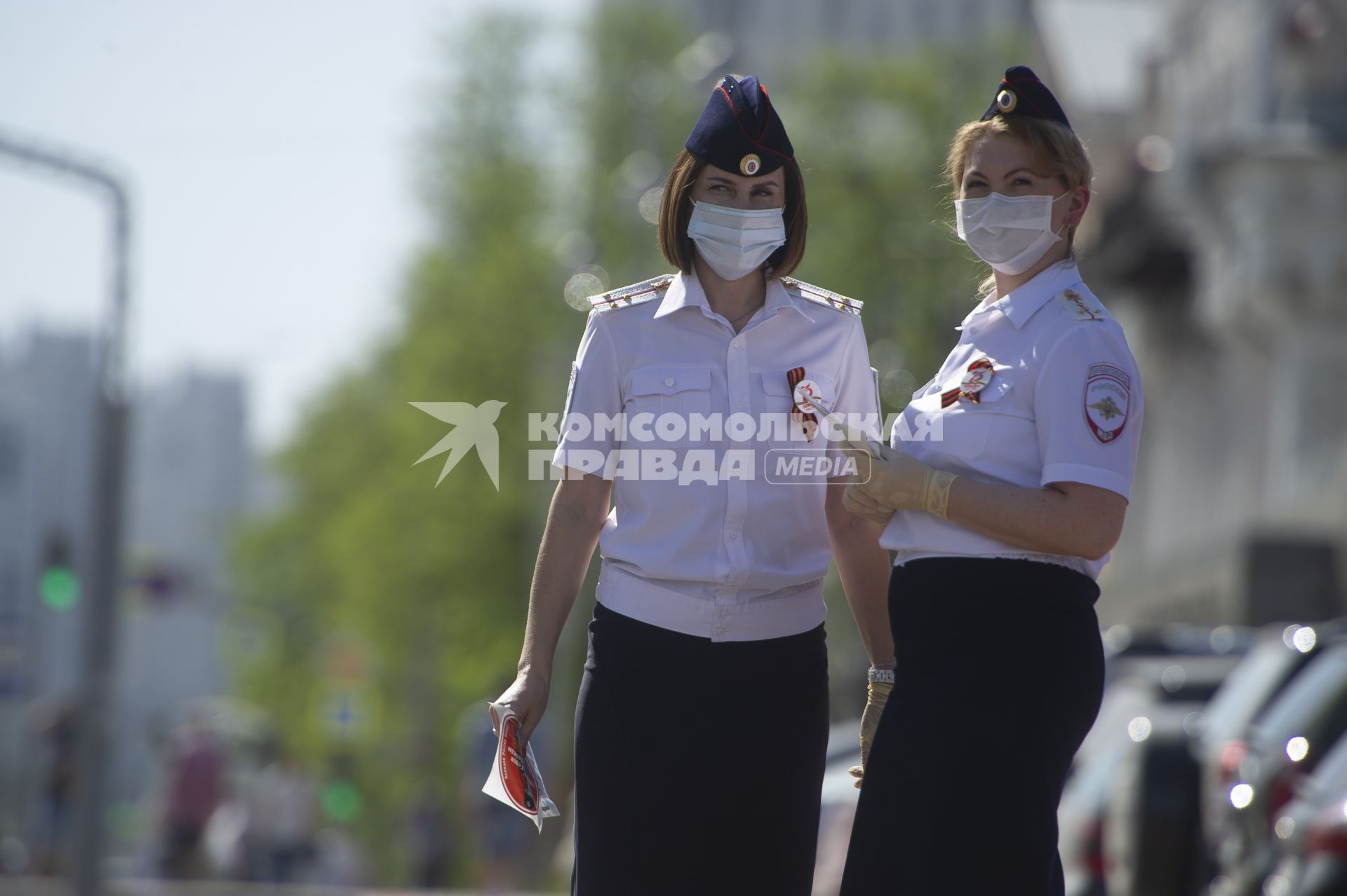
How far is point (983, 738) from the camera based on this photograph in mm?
3430

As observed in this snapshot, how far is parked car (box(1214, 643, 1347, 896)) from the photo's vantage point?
750cm

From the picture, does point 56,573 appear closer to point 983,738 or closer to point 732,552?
point 732,552

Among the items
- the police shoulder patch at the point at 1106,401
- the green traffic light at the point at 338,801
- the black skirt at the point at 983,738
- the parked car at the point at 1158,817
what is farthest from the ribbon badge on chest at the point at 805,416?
the green traffic light at the point at 338,801

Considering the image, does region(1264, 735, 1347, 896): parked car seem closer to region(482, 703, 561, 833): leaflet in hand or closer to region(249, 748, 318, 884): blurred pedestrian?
region(482, 703, 561, 833): leaflet in hand

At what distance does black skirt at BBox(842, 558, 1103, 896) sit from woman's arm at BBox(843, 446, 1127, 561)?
0.26 ft

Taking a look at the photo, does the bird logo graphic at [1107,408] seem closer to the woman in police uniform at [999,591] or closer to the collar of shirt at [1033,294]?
the woman in police uniform at [999,591]

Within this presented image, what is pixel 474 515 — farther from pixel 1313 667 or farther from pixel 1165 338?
pixel 1313 667

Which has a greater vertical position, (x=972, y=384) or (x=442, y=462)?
(x=972, y=384)

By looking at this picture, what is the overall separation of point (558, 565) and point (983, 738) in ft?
3.15

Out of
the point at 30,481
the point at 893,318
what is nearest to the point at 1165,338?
the point at 893,318

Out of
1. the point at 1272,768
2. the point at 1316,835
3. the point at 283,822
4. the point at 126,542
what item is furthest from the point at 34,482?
the point at 1316,835

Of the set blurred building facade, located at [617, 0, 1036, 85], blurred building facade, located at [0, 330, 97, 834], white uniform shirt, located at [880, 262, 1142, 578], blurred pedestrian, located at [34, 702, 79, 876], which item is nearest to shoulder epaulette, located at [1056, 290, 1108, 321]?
white uniform shirt, located at [880, 262, 1142, 578]

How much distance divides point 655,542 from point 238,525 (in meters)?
51.1

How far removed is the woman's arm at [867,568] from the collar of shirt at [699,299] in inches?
15.3
